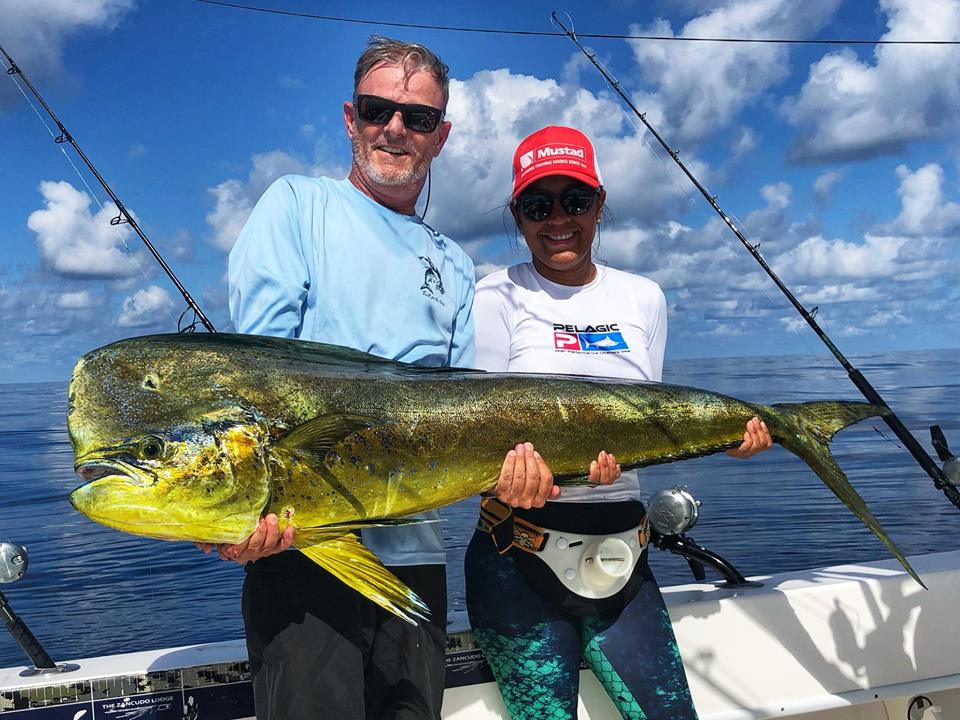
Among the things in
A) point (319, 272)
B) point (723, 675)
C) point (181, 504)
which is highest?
point (319, 272)

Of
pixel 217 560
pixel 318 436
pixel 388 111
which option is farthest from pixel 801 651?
pixel 217 560

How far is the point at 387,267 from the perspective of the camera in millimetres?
2213

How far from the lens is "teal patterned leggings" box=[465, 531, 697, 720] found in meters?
2.43

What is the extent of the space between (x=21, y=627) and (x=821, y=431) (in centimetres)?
268

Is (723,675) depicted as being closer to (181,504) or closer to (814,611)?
(814,611)

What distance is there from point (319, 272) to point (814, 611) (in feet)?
7.71

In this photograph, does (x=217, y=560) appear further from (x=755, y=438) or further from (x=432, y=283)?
(x=755, y=438)

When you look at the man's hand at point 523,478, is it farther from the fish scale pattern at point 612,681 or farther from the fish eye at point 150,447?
the fish eye at point 150,447

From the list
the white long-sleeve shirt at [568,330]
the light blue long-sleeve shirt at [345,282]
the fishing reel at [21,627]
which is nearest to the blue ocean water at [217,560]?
the white long-sleeve shirt at [568,330]

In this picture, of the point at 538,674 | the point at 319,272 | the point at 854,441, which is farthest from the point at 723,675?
the point at 854,441

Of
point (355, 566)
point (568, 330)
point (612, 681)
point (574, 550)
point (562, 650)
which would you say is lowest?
point (612, 681)

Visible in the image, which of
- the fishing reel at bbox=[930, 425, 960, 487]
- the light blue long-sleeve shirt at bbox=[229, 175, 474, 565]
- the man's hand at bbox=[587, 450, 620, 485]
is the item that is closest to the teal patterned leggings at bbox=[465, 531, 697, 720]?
the light blue long-sleeve shirt at bbox=[229, 175, 474, 565]

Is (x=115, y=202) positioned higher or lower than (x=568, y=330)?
higher

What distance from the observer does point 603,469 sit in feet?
7.27
